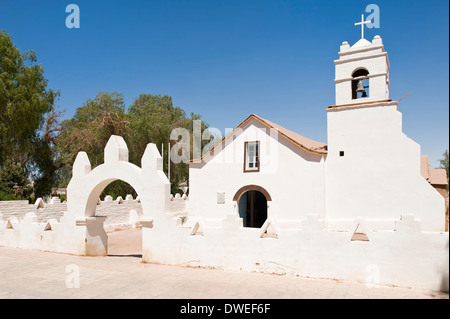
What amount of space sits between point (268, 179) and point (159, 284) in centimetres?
818

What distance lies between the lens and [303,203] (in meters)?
14.3

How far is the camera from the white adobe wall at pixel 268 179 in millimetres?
14211

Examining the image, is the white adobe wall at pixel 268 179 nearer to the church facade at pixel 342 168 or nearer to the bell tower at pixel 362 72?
the church facade at pixel 342 168

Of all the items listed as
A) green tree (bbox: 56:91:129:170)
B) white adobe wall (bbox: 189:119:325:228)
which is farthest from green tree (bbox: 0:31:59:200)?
white adobe wall (bbox: 189:119:325:228)

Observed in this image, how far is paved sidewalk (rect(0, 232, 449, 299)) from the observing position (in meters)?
7.02

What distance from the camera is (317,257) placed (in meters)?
8.17

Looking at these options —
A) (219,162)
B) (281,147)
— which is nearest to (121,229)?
(219,162)

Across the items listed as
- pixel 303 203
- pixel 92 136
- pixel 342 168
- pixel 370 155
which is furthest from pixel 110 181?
pixel 92 136

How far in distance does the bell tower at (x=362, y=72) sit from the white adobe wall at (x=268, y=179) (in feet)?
10.0

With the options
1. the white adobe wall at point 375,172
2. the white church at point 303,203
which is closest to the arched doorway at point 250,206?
the white church at point 303,203

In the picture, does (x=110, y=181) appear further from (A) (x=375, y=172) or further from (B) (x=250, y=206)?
(A) (x=375, y=172)

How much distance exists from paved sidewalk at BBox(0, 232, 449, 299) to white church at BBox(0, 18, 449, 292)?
393mm

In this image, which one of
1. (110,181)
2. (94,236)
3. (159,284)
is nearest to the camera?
(159,284)

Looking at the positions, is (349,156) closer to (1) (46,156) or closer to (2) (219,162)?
(2) (219,162)
